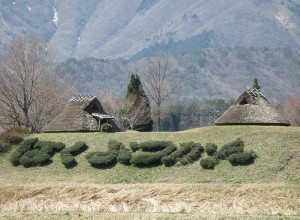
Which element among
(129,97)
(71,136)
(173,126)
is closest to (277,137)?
(71,136)

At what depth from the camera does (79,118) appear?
187 ft

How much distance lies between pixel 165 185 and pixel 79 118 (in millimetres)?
20463

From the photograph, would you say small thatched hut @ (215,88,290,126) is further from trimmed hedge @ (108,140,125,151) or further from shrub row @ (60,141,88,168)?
shrub row @ (60,141,88,168)

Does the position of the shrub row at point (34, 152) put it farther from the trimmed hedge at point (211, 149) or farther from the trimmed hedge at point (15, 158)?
the trimmed hedge at point (211, 149)

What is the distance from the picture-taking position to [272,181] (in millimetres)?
39375

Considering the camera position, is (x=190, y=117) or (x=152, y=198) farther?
(x=190, y=117)

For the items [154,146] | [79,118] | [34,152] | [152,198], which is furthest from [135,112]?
[152,198]

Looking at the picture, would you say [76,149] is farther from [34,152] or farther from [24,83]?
[24,83]

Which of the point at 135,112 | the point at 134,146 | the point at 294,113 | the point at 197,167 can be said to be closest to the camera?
the point at 197,167

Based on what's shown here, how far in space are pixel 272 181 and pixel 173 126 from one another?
118017 millimetres

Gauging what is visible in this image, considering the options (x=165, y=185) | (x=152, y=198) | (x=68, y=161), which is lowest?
(x=152, y=198)

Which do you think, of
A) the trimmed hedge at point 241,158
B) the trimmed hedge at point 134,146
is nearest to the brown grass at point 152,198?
the trimmed hedge at point 241,158

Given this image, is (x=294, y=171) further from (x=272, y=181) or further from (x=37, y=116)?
(x=37, y=116)

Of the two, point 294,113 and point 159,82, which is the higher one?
point 159,82
